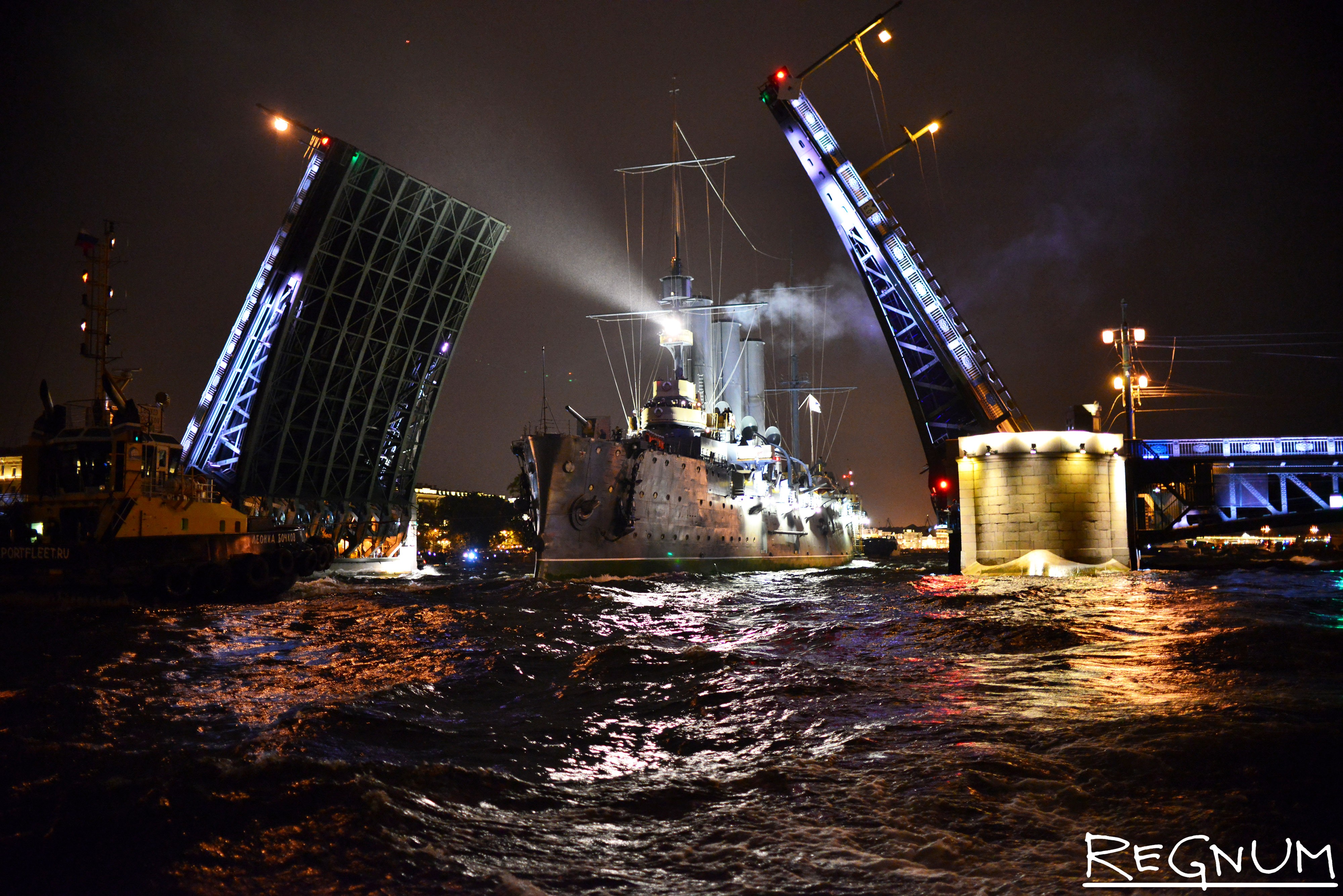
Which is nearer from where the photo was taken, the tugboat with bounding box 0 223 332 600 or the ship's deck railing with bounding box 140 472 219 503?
the tugboat with bounding box 0 223 332 600

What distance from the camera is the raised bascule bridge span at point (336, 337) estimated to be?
24797 mm

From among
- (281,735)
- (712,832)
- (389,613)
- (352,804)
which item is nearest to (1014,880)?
(712,832)

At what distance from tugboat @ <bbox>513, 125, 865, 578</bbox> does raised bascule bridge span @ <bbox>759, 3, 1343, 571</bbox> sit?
7.82 metres

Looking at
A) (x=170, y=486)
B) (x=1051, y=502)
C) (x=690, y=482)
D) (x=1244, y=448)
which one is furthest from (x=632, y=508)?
(x=1244, y=448)

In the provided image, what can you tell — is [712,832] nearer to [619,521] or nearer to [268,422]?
[619,521]

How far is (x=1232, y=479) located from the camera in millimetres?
29406

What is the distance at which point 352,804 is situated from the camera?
14.9ft

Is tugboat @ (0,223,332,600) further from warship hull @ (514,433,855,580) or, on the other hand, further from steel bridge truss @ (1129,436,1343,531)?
steel bridge truss @ (1129,436,1343,531)

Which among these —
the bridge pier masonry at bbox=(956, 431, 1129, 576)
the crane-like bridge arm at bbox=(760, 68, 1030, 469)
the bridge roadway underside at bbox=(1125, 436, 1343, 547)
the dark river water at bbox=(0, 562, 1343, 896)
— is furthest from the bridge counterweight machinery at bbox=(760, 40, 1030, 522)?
the dark river water at bbox=(0, 562, 1343, 896)

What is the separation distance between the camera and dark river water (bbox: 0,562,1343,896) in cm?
371

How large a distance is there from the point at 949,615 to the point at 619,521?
550 inches

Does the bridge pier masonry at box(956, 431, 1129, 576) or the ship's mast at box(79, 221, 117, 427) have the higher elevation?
the ship's mast at box(79, 221, 117, 427)

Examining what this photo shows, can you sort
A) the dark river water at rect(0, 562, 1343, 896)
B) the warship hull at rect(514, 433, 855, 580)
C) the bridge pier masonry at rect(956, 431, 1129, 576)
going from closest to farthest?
the dark river water at rect(0, 562, 1343, 896) → the bridge pier masonry at rect(956, 431, 1129, 576) → the warship hull at rect(514, 433, 855, 580)

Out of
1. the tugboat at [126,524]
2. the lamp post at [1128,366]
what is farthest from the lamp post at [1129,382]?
the tugboat at [126,524]
